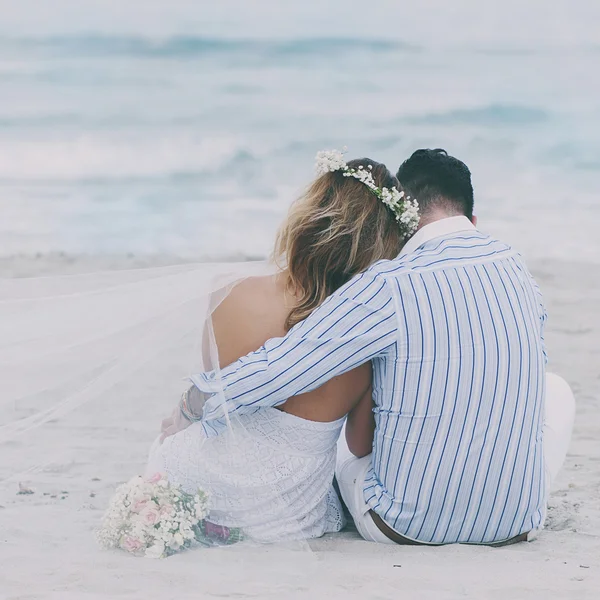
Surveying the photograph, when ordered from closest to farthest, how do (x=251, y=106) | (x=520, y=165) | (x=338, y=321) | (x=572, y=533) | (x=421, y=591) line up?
(x=421, y=591)
(x=338, y=321)
(x=572, y=533)
(x=520, y=165)
(x=251, y=106)

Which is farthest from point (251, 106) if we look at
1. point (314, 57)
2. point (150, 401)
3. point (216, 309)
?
point (216, 309)

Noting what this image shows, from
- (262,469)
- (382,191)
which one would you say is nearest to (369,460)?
(262,469)

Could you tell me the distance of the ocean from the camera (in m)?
16.9

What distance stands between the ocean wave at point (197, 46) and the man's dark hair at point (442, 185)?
18.5 m

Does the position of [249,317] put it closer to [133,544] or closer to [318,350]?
[318,350]

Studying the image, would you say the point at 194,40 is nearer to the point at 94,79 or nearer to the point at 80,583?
the point at 94,79

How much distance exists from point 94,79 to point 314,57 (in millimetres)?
4744

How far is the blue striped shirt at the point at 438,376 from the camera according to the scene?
283cm

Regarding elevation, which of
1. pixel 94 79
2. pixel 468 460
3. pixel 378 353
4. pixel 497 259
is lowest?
pixel 468 460

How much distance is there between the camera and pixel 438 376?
9.45 ft

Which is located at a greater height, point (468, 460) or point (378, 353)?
point (378, 353)

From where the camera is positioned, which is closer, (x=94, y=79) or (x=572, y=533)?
(x=572, y=533)

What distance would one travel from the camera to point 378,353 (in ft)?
9.38

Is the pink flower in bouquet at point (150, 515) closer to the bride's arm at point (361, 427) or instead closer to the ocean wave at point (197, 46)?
the bride's arm at point (361, 427)
